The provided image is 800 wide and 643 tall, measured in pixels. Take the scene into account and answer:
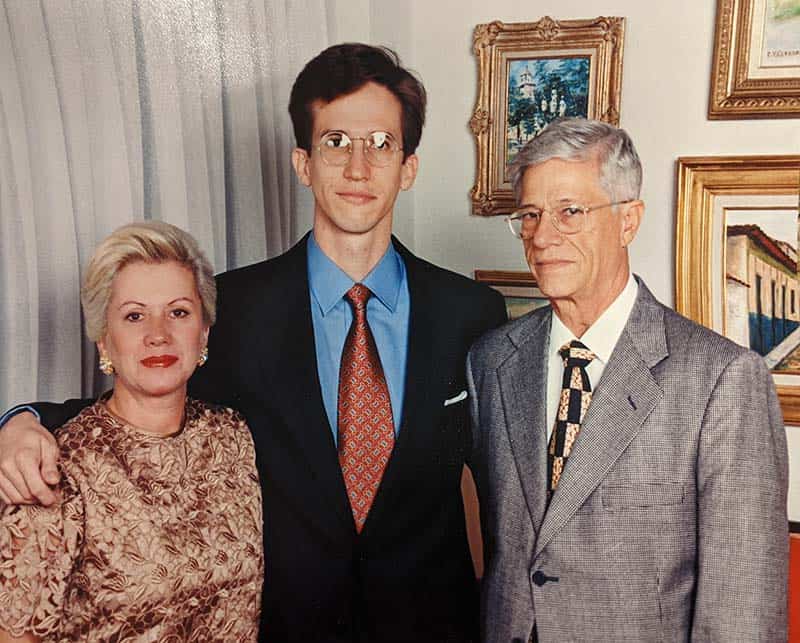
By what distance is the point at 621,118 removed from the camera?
2.81 metres

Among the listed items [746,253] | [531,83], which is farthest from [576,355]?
[531,83]

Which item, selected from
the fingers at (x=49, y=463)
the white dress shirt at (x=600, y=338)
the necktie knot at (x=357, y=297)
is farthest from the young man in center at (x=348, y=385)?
the fingers at (x=49, y=463)

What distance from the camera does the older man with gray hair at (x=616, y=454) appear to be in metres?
1.60

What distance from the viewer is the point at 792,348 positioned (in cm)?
265

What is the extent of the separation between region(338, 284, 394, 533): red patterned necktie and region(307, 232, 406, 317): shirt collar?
0.09 ft

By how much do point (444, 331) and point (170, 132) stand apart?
71 cm

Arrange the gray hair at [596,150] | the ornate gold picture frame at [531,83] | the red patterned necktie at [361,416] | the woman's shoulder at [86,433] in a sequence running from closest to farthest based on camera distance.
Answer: the woman's shoulder at [86,433] → the gray hair at [596,150] → the red patterned necktie at [361,416] → the ornate gold picture frame at [531,83]

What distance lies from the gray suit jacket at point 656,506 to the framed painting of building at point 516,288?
1134 millimetres

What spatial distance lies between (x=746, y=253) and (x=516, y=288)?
2.35ft

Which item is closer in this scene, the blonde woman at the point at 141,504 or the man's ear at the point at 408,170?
the blonde woman at the point at 141,504

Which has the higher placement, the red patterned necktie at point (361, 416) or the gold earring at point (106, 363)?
the gold earring at point (106, 363)

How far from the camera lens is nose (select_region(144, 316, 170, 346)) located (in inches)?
57.3

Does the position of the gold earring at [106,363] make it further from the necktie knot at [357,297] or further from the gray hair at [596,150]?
the gray hair at [596,150]

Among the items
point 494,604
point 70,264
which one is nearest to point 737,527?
point 494,604
